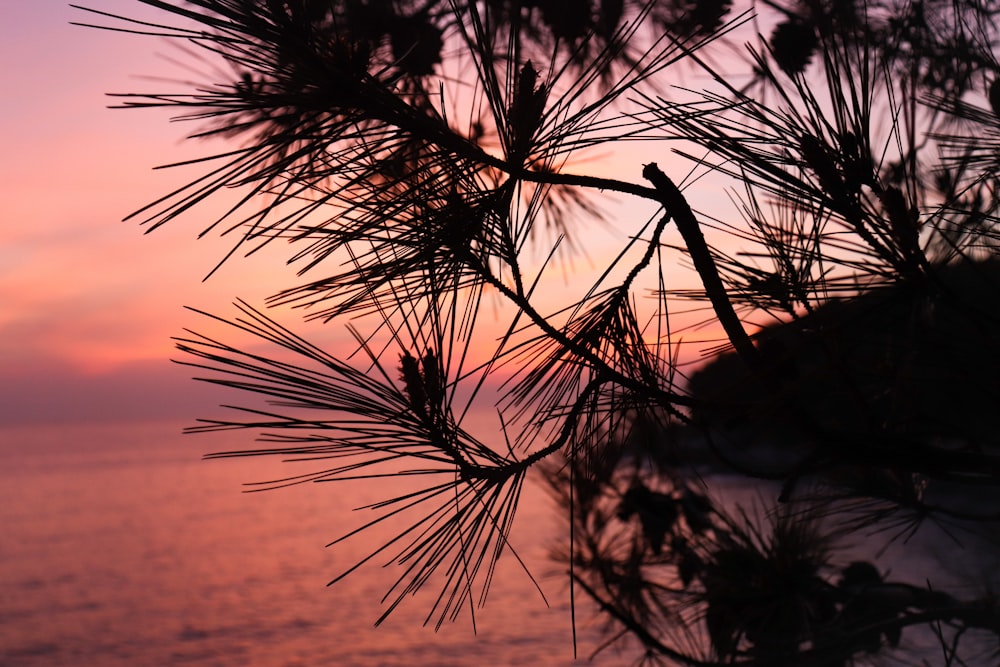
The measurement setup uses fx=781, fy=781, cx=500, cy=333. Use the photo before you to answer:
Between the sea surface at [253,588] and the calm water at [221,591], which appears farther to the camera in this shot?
the calm water at [221,591]

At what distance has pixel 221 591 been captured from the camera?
173 inches

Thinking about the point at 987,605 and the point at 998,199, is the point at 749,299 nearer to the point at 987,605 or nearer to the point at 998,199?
the point at 998,199

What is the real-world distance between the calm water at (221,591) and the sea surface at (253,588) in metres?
0.01

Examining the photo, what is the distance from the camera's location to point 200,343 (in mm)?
329

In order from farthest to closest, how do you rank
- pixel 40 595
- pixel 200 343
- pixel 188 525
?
pixel 188 525 < pixel 40 595 < pixel 200 343

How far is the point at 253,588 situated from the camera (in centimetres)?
Answer: 438

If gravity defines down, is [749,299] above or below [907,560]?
above

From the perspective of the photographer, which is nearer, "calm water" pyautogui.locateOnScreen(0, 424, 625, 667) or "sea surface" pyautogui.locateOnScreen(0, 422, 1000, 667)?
"sea surface" pyautogui.locateOnScreen(0, 422, 1000, 667)

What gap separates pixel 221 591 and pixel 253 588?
19 cm

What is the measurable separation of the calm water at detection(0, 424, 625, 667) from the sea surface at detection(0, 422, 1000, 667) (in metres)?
0.01

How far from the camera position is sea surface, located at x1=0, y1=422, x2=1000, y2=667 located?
9.78ft

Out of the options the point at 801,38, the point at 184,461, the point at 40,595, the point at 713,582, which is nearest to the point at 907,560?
the point at 713,582

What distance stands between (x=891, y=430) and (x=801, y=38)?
333 mm

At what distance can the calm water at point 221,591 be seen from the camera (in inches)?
129
